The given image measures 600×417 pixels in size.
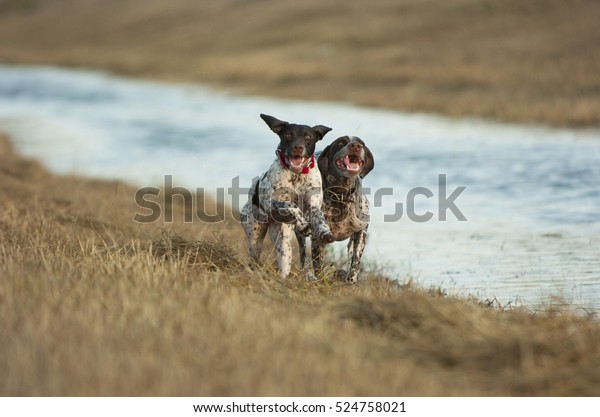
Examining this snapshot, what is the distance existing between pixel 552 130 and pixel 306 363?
1748cm

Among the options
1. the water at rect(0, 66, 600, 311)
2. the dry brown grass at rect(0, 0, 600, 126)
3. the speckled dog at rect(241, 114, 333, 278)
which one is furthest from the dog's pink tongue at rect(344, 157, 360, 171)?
the dry brown grass at rect(0, 0, 600, 126)

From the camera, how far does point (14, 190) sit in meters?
14.1

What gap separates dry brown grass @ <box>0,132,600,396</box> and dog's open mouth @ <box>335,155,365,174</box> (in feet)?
4.54

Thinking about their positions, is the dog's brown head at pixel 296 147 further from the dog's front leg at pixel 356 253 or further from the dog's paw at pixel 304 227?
the dog's front leg at pixel 356 253

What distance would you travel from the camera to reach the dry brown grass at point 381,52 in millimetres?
27281

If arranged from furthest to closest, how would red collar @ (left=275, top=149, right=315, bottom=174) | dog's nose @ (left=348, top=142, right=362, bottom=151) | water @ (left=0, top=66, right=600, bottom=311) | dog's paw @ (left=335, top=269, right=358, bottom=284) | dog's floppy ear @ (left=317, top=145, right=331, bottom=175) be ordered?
water @ (left=0, top=66, right=600, bottom=311) → dog's floppy ear @ (left=317, top=145, right=331, bottom=175) → dog's paw @ (left=335, top=269, right=358, bottom=284) → dog's nose @ (left=348, top=142, right=362, bottom=151) → red collar @ (left=275, top=149, right=315, bottom=174)

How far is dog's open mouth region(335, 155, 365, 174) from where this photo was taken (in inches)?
373

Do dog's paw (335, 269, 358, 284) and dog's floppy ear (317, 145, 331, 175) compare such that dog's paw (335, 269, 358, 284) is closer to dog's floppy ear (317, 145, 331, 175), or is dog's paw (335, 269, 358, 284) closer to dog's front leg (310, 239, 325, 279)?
dog's front leg (310, 239, 325, 279)

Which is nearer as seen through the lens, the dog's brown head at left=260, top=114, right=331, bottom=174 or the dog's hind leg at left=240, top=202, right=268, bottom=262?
the dog's brown head at left=260, top=114, right=331, bottom=174

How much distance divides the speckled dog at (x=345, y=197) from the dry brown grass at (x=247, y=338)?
47.6 inches

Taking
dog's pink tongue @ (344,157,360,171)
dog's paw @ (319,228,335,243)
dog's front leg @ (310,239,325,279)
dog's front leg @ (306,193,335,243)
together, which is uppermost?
dog's pink tongue @ (344,157,360,171)

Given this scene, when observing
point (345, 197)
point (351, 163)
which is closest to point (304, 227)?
point (345, 197)

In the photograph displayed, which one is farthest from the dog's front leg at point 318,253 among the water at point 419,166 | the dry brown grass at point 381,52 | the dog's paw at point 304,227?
the dry brown grass at point 381,52
